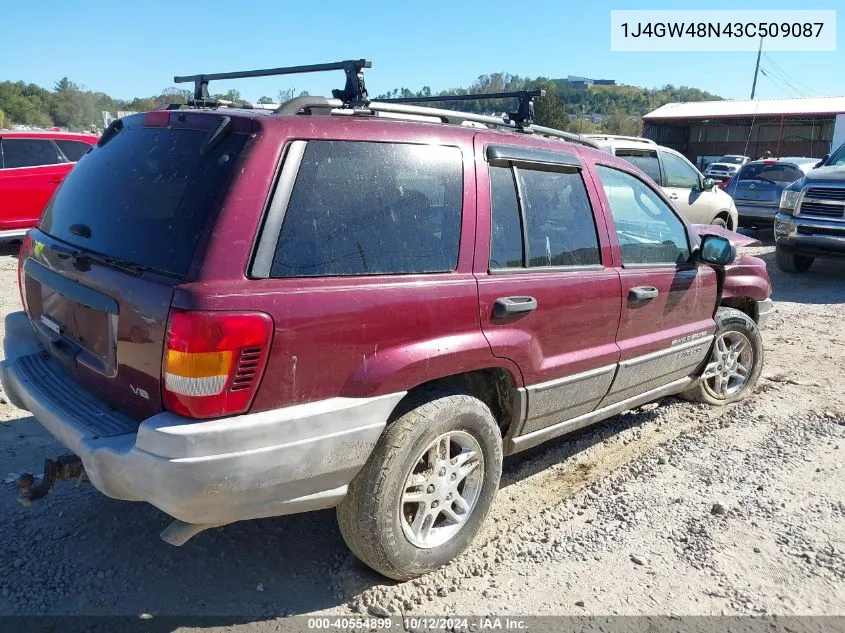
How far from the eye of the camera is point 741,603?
288 centimetres

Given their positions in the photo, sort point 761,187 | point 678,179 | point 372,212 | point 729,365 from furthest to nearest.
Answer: point 761,187, point 678,179, point 729,365, point 372,212

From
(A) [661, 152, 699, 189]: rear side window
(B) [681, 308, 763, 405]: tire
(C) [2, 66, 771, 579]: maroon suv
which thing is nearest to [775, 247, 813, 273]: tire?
(A) [661, 152, 699, 189]: rear side window

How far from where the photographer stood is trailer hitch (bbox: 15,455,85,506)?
272 centimetres

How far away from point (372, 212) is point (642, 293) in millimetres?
1784

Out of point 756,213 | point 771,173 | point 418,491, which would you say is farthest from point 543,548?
point 771,173

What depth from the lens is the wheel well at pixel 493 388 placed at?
3080 mm

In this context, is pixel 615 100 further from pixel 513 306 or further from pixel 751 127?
pixel 513 306

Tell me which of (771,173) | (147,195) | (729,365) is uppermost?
(147,195)

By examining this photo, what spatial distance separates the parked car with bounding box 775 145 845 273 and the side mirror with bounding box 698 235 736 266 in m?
6.34

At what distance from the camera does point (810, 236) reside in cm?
968

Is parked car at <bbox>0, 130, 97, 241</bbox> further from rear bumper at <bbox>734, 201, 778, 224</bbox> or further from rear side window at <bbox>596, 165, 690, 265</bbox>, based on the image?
rear bumper at <bbox>734, 201, 778, 224</bbox>

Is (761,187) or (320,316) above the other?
(320,316)

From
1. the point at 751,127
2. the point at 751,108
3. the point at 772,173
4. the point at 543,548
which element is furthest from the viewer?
the point at 751,108

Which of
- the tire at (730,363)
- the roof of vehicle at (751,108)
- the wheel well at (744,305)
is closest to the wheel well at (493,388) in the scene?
the tire at (730,363)
